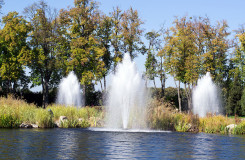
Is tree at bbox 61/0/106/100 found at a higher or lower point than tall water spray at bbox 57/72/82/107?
higher

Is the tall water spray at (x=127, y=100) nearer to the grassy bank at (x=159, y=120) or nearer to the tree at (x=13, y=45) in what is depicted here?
the grassy bank at (x=159, y=120)

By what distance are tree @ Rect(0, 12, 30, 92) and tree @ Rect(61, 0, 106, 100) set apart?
6.19 m

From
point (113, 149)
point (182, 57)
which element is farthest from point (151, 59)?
point (113, 149)

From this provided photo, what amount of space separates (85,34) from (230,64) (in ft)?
77.8

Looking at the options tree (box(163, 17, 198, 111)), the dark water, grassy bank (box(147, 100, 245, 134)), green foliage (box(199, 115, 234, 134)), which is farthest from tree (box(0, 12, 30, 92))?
the dark water

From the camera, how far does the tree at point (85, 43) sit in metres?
44.1

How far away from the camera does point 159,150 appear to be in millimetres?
13789

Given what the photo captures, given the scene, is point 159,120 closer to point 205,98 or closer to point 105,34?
point 205,98

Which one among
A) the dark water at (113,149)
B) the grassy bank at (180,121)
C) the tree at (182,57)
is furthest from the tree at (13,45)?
the dark water at (113,149)

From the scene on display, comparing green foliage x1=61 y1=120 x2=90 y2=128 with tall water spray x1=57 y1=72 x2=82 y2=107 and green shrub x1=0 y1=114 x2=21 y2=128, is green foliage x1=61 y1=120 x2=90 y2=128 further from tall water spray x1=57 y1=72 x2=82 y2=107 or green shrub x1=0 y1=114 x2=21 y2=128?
tall water spray x1=57 y1=72 x2=82 y2=107

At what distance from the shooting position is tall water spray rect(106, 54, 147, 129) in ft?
77.4

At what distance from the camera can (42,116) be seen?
24.1 m

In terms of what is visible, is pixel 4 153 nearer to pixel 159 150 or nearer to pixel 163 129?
pixel 159 150

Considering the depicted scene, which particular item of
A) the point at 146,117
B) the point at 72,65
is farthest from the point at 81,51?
the point at 146,117
